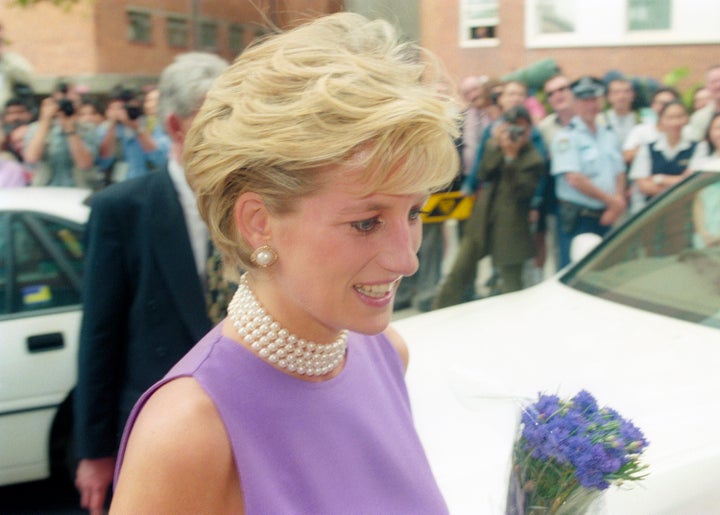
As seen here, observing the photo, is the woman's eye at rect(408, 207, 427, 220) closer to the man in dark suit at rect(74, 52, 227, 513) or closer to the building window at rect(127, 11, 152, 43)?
the man in dark suit at rect(74, 52, 227, 513)

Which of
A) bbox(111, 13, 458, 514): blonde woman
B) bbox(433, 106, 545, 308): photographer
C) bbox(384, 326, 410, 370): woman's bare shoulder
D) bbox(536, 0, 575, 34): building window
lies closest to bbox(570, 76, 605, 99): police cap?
bbox(433, 106, 545, 308): photographer

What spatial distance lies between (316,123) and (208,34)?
4.84 metres

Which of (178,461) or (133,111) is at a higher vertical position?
(133,111)

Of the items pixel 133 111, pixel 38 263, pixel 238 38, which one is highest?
pixel 238 38

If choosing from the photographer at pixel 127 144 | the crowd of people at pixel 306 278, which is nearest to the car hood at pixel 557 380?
the crowd of people at pixel 306 278

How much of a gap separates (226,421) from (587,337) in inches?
79.4

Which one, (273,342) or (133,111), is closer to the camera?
(273,342)

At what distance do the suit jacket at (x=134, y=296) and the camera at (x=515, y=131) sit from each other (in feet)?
12.8

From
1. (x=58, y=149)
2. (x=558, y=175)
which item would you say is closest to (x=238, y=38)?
(x=558, y=175)

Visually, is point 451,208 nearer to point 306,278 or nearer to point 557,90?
point 557,90

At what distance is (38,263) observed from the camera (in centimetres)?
395

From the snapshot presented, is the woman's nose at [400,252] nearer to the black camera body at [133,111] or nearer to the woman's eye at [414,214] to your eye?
the woman's eye at [414,214]

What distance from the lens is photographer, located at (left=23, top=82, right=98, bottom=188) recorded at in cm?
622

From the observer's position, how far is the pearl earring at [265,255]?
126 centimetres
